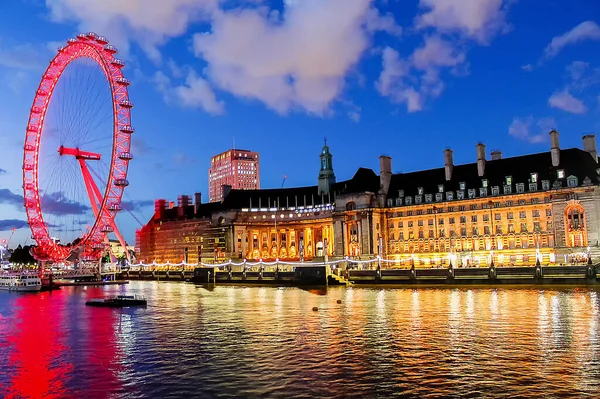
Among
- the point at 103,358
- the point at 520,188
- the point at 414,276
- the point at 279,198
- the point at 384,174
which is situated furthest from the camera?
the point at 279,198

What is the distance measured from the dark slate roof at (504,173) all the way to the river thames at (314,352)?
66.2 m

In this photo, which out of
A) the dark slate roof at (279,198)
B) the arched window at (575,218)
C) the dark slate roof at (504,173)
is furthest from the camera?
the dark slate roof at (279,198)

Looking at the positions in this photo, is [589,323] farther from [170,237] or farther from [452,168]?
[170,237]

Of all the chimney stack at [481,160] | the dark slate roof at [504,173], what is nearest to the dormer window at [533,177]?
the dark slate roof at [504,173]

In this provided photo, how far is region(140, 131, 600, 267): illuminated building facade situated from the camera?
373 ft

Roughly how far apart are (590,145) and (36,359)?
11137cm

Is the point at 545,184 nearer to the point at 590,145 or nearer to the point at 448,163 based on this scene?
the point at 590,145

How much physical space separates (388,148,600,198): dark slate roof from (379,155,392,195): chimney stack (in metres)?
1.33

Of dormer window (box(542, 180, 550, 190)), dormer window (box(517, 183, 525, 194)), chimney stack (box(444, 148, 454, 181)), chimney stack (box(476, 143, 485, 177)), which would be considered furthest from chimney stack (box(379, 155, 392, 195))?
dormer window (box(542, 180, 550, 190))

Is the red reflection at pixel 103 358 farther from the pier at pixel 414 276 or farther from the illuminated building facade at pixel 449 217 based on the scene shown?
the illuminated building facade at pixel 449 217

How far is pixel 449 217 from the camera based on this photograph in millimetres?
131000

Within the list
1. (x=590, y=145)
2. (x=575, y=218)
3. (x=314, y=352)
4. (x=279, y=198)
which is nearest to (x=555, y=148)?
(x=590, y=145)

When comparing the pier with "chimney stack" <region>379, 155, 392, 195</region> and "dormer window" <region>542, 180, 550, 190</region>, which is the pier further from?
"dormer window" <region>542, 180, 550, 190</region>

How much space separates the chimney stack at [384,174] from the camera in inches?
5733
